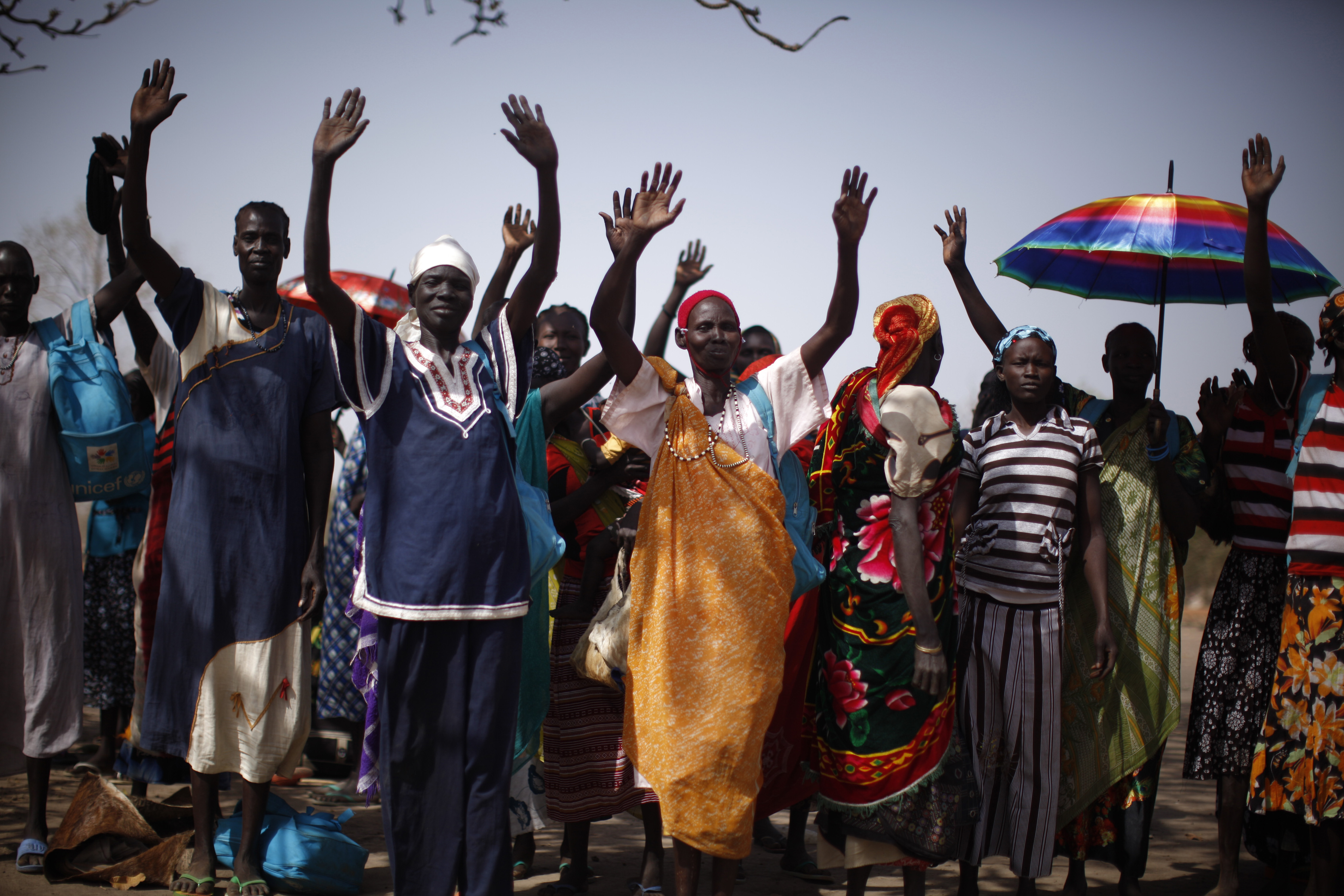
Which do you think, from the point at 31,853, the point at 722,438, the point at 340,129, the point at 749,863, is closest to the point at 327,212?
the point at 340,129

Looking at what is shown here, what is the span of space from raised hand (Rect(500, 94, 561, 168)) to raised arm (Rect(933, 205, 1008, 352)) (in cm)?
215

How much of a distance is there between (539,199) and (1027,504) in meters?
2.42

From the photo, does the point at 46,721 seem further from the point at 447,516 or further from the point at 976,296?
the point at 976,296

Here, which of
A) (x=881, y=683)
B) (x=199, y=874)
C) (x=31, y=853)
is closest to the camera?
(x=881, y=683)

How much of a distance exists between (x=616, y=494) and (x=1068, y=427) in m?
2.05

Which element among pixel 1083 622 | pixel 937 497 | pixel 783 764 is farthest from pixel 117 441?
pixel 1083 622

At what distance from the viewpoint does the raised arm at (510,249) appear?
191 inches

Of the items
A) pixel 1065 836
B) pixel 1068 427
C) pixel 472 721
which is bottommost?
pixel 1065 836

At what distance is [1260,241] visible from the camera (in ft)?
15.1

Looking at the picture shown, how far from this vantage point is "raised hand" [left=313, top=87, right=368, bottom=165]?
3.74 meters

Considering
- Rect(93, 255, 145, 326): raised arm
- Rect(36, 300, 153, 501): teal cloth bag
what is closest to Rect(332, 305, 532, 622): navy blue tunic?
Rect(93, 255, 145, 326): raised arm

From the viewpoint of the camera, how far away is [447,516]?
3.85 m

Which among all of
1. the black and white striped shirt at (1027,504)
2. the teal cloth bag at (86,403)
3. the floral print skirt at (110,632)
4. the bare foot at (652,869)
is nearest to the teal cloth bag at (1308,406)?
the black and white striped shirt at (1027,504)

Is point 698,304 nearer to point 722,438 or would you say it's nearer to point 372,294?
point 722,438
